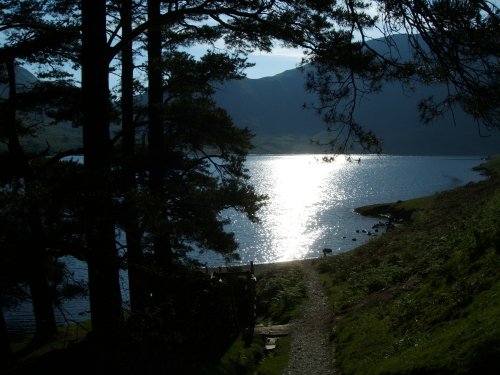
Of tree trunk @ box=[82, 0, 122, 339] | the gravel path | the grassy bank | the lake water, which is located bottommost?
the lake water

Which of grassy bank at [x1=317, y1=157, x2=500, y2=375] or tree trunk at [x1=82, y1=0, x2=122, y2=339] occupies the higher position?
tree trunk at [x1=82, y1=0, x2=122, y2=339]

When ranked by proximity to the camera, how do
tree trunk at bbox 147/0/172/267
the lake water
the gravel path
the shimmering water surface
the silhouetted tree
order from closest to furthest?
the silhouetted tree, the gravel path, tree trunk at bbox 147/0/172/267, the lake water, the shimmering water surface

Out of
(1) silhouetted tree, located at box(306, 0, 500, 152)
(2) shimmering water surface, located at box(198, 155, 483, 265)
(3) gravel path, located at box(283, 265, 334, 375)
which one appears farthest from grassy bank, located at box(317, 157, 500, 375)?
(2) shimmering water surface, located at box(198, 155, 483, 265)

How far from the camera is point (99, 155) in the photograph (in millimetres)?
9367

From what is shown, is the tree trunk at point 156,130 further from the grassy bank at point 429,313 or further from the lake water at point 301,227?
the lake water at point 301,227

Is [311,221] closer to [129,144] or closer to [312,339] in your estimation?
[312,339]

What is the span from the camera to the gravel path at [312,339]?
47.2 feet

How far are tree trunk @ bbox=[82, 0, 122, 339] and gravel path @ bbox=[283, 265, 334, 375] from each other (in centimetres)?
693

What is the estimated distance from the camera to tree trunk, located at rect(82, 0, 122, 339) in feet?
28.0

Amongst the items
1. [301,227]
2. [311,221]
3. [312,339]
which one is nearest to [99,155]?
[312,339]

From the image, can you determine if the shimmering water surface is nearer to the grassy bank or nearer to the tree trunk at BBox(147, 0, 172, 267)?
the grassy bank

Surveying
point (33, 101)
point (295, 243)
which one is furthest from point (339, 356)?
point (295, 243)

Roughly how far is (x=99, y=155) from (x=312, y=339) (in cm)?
1137

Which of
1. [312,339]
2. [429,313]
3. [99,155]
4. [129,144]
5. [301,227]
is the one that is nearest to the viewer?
[99,155]
